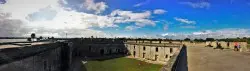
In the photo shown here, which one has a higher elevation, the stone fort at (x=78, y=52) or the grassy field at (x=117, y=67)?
the stone fort at (x=78, y=52)

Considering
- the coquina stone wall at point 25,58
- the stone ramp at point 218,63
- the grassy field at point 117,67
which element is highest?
the coquina stone wall at point 25,58

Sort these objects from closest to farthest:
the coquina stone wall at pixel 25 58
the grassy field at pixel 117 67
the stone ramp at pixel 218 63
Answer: the coquina stone wall at pixel 25 58, the stone ramp at pixel 218 63, the grassy field at pixel 117 67

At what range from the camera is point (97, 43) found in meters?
60.8

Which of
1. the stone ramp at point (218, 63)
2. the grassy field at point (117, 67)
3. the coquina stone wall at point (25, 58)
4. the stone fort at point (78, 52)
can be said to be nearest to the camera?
the coquina stone wall at point (25, 58)

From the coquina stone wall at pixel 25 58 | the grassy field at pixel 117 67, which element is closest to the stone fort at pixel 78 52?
the coquina stone wall at pixel 25 58

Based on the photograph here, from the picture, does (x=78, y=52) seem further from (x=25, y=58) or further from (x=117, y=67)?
(x=25, y=58)

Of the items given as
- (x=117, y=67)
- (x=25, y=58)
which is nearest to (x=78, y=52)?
(x=117, y=67)

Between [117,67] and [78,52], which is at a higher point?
[78,52]

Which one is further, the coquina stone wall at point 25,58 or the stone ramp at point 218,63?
the stone ramp at point 218,63

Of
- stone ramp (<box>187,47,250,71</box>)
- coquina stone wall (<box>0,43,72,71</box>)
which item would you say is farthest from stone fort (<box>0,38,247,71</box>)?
stone ramp (<box>187,47,250,71</box>)

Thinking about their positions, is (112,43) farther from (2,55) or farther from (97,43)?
(2,55)

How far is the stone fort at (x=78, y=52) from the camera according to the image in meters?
11.8

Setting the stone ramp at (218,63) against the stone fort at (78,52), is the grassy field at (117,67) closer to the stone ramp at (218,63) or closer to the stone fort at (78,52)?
the stone fort at (78,52)

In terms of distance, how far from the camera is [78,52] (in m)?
57.2
